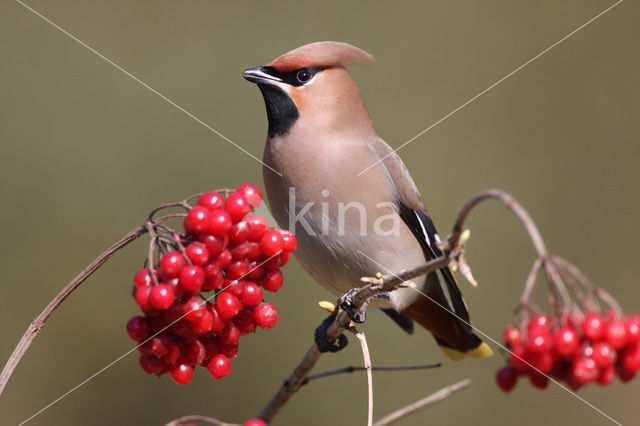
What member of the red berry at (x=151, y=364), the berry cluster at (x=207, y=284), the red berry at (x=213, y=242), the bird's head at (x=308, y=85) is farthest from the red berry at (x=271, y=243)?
the bird's head at (x=308, y=85)

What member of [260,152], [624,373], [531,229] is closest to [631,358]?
[624,373]

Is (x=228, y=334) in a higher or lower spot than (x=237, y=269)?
lower

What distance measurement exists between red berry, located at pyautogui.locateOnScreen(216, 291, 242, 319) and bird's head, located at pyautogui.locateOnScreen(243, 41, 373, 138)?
1351 millimetres

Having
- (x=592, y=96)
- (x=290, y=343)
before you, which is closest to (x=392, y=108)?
(x=592, y=96)

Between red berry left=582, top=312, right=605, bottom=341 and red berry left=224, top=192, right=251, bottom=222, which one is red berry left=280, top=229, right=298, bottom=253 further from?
red berry left=582, top=312, right=605, bottom=341

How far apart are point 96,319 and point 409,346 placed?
66.9 inches

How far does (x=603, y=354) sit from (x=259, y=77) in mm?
1903

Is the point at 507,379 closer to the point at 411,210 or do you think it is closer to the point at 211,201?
the point at 211,201

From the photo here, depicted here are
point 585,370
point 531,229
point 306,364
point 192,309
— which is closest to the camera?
point 531,229

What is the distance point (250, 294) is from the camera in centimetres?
160

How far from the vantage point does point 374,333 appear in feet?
13.8

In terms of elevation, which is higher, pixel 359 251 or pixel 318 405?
pixel 359 251

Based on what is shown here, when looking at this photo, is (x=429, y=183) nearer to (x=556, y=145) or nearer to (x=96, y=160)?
(x=556, y=145)

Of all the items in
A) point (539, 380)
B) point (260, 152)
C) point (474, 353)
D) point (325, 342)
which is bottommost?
point (474, 353)
